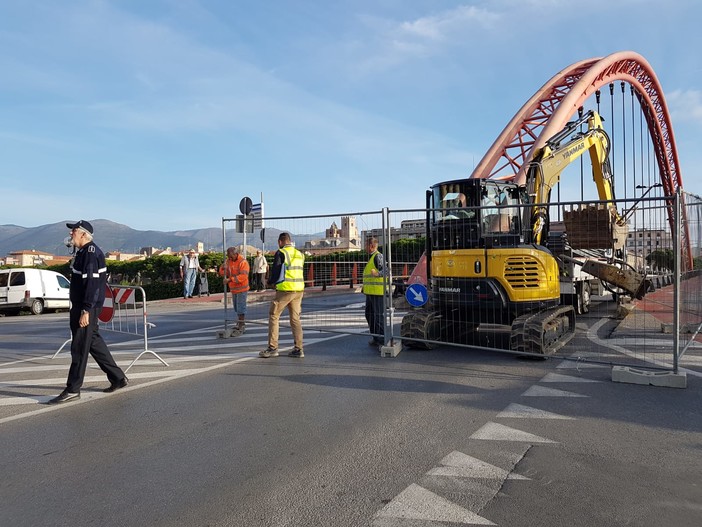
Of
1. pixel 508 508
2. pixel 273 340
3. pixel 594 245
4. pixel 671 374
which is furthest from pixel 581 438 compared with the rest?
pixel 594 245

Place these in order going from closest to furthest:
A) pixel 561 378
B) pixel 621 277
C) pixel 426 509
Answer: pixel 426 509, pixel 561 378, pixel 621 277

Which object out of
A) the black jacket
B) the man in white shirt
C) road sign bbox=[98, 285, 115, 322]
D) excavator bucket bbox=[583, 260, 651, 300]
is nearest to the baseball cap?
the black jacket

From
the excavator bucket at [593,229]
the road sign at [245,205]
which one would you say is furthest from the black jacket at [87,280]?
the road sign at [245,205]

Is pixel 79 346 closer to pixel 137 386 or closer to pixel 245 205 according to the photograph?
pixel 137 386

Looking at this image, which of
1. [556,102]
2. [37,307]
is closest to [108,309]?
[37,307]

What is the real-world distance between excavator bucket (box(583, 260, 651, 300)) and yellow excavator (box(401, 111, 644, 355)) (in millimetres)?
2145

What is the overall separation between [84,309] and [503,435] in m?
4.62

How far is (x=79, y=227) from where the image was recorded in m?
6.28

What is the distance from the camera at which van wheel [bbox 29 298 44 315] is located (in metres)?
18.7

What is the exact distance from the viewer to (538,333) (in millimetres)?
7344

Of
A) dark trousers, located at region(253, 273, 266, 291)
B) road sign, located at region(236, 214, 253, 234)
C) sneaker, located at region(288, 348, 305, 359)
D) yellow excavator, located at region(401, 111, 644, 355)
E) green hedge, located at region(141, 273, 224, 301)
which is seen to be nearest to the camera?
yellow excavator, located at region(401, 111, 644, 355)

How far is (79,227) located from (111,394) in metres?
2.01

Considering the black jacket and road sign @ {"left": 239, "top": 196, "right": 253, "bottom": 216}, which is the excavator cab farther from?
road sign @ {"left": 239, "top": 196, "right": 253, "bottom": 216}

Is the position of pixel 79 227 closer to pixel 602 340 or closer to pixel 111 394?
pixel 111 394
